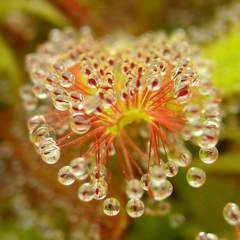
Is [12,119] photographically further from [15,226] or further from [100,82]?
[100,82]

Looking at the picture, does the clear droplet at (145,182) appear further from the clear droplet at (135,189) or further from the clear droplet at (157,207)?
the clear droplet at (157,207)

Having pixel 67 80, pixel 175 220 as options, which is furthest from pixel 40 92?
pixel 175 220

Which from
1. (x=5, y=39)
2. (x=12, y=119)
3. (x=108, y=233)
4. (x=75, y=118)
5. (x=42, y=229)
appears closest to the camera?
(x=75, y=118)

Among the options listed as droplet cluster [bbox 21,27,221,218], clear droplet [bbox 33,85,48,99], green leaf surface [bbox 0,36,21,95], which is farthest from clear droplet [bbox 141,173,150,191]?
green leaf surface [bbox 0,36,21,95]

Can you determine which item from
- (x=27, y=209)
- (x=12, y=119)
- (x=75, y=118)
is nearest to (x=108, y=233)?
(x=75, y=118)

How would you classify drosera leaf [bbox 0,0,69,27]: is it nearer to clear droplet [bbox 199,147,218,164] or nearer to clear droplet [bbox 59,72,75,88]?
clear droplet [bbox 59,72,75,88]

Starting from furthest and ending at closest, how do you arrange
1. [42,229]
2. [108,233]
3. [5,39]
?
1. [5,39]
2. [42,229]
3. [108,233]

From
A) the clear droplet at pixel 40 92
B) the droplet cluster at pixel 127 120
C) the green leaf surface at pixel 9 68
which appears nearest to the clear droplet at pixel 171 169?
the droplet cluster at pixel 127 120
